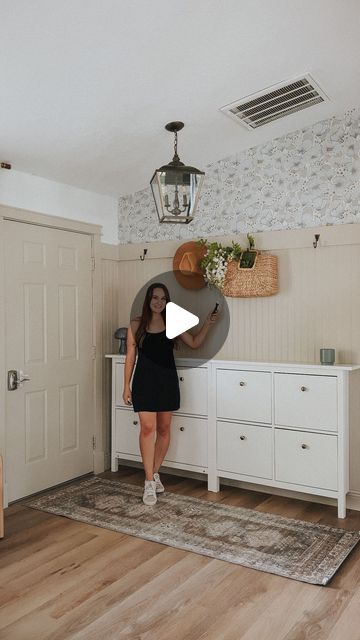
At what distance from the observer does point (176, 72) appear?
3.07m

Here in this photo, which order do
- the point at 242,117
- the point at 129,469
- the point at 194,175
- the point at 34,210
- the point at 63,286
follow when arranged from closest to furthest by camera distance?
the point at 194,175 < the point at 242,117 < the point at 34,210 < the point at 63,286 < the point at 129,469

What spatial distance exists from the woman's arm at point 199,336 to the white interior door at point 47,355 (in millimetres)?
888

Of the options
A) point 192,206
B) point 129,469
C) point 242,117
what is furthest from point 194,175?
point 129,469

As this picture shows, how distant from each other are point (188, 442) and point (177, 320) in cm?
98

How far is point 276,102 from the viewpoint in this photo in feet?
11.7

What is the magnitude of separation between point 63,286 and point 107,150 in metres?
1.14

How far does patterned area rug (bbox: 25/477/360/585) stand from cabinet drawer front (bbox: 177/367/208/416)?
66cm

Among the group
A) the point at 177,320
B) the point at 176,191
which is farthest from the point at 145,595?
the point at 177,320

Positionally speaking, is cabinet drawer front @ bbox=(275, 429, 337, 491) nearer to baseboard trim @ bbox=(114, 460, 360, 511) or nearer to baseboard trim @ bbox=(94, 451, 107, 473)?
baseboard trim @ bbox=(114, 460, 360, 511)

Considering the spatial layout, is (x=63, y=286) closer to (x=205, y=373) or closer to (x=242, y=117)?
(x=205, y=373)

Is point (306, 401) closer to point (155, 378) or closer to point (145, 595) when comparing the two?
point (155, 378)

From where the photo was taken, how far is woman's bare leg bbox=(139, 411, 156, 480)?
13.2 ft

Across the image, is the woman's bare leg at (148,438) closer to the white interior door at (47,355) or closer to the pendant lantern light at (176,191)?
the white interior door at (47,355)
